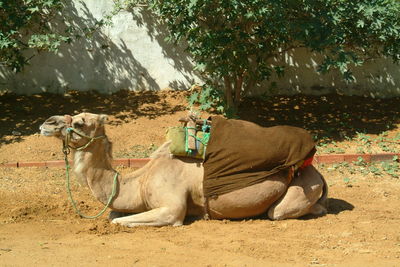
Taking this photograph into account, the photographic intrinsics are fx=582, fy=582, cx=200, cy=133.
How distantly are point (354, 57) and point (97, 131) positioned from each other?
221 inches

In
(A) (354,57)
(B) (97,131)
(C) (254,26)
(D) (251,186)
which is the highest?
(C) (254,26)

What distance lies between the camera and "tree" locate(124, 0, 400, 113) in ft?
33.6

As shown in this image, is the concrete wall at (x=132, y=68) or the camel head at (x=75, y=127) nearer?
the camel head at (x=75, y=127)

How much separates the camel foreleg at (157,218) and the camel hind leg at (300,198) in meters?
1.11

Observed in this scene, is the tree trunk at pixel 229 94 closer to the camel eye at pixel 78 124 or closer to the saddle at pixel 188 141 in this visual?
the saddle at pixel 188 141

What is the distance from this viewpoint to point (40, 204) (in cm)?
760

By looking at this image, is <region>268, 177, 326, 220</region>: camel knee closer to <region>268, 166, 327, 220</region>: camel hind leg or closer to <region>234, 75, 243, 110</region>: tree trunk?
<region>268, 166, 327, 220</region>: camel hind leg

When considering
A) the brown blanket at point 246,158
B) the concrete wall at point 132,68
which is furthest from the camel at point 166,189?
the concrete wall at point 132,68

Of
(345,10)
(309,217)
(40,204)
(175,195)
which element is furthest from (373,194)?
(40,204)

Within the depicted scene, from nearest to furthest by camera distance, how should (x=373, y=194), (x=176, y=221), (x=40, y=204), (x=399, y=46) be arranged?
(x=176, y=221) → (x=40, y=204) → (x=373, y=194) → (x=399, y=46)

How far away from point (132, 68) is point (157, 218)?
702 centimetres

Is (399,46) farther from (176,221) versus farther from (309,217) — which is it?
(176,221)

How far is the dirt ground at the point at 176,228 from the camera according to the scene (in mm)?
5559

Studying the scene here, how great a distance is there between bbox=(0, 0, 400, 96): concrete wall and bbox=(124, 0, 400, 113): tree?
1.34 meters
